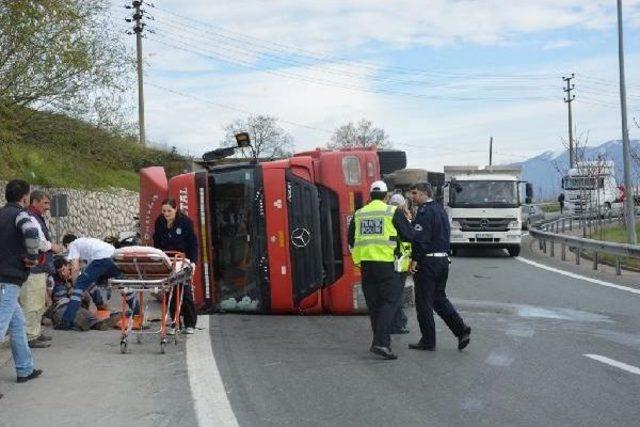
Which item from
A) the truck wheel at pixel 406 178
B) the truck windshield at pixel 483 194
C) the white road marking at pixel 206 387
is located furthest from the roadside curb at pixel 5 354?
the truck windshield at pixel 483 194

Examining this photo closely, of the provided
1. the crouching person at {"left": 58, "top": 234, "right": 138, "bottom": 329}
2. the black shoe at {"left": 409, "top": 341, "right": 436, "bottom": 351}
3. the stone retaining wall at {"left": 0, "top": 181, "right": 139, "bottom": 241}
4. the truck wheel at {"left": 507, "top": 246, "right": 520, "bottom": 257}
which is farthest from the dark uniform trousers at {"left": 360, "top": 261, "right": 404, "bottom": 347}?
the stone retaining wall at {"left": 0, "top": 181, "right": 139, "bottom": 241}

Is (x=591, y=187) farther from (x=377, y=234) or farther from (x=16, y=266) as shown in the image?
(x=16, y=266)

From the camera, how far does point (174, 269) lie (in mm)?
8375

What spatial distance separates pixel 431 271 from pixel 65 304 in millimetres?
4987

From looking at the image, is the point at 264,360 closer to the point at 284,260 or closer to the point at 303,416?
the point at 303,416

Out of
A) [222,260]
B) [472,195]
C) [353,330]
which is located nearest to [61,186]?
[472,195]

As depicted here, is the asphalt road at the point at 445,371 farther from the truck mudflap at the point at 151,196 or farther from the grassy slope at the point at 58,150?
the grassy slope at the point at 58,150

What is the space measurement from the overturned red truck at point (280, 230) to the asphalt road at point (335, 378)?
1.25 ft

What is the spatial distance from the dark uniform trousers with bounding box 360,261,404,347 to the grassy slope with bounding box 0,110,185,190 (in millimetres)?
10667

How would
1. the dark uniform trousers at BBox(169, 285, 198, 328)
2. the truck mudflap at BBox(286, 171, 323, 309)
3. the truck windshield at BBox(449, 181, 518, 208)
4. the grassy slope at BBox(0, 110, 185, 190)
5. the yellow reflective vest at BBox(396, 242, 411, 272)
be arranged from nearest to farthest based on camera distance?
1. the yellow reflective vest at BBox(396, 242, 411, 272)
2. the dark uniform trousers at BBox(169, 285, 198, 328)
3. the truck mudflap at BBox(286, 171, 323, 309)
4. the grassy slope at BBox(0, 110, 185, 190)
5. the truck windshield at BBox(449, 181, 518, 208)

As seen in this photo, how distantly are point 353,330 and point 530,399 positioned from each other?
151 inches

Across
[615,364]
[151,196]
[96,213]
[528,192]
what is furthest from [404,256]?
[96,213]

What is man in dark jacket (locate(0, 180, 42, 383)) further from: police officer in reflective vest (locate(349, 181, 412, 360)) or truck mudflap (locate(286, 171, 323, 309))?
truck mudflap (locate(286, 171, 323, 309))

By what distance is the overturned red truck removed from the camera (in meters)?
10.8
